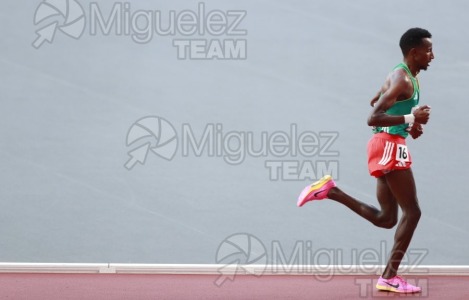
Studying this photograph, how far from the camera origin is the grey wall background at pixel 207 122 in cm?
590

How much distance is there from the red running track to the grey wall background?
549 mm

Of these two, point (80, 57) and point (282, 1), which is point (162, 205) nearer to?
point (80, 57)

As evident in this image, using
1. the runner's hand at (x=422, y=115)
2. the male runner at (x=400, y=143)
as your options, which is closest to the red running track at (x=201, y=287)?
the male runner at (x=400, y=143)

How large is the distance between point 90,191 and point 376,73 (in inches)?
92.9

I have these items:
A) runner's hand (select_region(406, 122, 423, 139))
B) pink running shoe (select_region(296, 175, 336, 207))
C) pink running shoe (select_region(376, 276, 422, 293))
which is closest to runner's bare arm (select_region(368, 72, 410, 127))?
runner's hand (select_region(406, 122, 423, 139))

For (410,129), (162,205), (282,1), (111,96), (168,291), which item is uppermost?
(282,1)

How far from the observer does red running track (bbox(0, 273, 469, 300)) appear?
4.52 metres

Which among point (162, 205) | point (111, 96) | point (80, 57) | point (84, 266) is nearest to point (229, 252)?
point (162, 205)

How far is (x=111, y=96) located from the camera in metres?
6.00

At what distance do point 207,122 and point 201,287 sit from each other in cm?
151

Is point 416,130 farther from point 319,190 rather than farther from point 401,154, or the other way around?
point 319,190

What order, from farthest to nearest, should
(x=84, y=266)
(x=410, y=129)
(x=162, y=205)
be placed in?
1. (x=162, y=205)
2. (x=84, y=266)
3. (x=410, y=129)

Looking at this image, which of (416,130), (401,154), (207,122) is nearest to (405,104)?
(416,130)

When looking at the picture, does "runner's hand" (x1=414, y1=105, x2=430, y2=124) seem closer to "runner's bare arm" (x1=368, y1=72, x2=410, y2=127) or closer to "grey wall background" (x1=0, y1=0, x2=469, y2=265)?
"runner's bare arm" (x1=368, y1=72, x2=410, y2=127)
